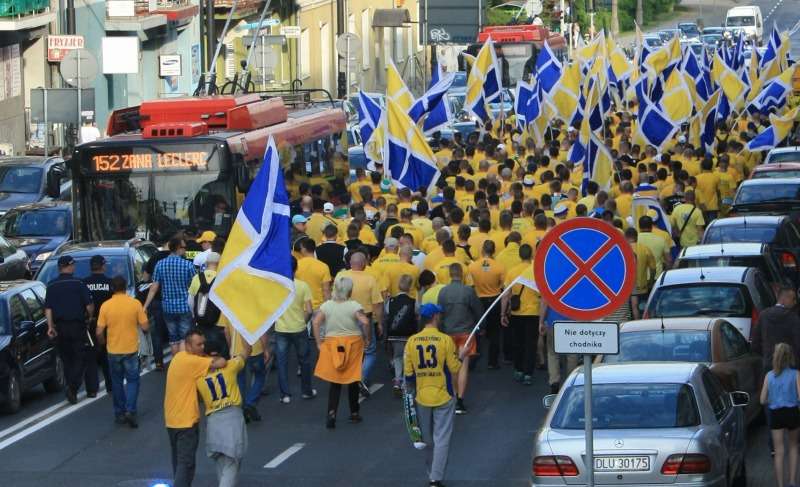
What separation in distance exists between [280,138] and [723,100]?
15.6 meters

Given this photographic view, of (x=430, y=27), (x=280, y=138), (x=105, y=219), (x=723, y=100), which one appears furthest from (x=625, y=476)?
(x=430, y=27)

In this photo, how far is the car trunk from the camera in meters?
11.1

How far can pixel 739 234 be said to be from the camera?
21047mm

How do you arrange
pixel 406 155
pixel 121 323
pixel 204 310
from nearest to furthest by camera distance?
pixel 121 323 < pixel 204 310 < pixel 406 155

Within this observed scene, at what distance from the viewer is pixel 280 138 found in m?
24.4

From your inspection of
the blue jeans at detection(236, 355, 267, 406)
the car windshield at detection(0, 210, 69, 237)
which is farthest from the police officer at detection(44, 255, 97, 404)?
the car windshield at detection(0, 210, 69, 237)

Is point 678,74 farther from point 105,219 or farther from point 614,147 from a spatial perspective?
point 105,219

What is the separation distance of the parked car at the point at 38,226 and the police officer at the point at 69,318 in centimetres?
857

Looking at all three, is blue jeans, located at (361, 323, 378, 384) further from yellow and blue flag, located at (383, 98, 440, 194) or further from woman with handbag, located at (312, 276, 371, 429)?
yellow and blue flag, located at (383, 98, 440, 194)

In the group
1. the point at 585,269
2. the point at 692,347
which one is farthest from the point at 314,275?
the point at 585,269

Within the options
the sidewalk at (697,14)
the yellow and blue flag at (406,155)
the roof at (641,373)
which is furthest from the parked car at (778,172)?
the sidewalk at (697,14)

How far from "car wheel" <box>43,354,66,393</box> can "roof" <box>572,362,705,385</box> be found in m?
8.08

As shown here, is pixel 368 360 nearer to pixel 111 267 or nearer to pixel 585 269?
pixel 111 267

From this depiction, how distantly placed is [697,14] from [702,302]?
97686mm
